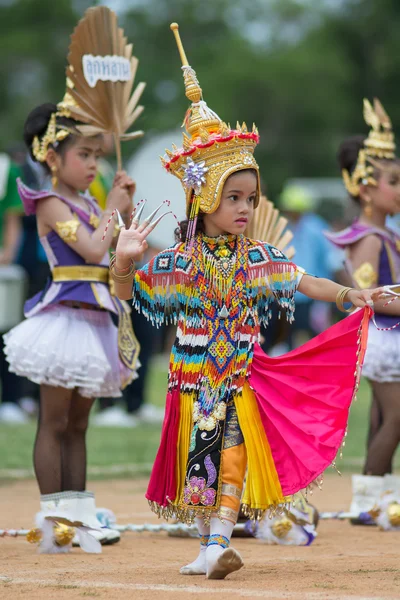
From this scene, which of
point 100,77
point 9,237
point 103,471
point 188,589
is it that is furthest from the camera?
point 9,237

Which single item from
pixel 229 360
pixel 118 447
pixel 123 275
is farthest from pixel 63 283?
pixel 118 447

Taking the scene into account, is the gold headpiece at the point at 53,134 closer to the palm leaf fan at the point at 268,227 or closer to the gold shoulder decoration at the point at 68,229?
the gold shoulder decoration at the point at 68,229

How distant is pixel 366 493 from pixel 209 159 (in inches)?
105

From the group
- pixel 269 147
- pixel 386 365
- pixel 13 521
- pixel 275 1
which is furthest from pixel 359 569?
pixel 275 1

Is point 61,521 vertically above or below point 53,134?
below

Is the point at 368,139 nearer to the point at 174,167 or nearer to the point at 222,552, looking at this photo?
the point at 174,167

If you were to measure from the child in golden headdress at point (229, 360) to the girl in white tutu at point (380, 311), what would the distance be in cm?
148

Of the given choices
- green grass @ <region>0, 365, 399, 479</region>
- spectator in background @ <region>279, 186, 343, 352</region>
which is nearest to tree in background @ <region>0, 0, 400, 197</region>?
spectator in background @ <region>279, 186, 343, 352</region>

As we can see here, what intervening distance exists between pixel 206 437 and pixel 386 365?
6.83 feet

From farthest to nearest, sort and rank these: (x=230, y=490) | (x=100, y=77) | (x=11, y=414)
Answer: (x=11, y=414) → (x=100, y=77) → (x=230, y=490)

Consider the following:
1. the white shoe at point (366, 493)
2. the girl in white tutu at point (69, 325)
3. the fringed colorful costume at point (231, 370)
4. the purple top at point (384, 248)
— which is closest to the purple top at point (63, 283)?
the girl in white tutu at point (69, 325)

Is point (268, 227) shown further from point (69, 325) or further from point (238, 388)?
point (238, 388)

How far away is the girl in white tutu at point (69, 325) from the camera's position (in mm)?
6492

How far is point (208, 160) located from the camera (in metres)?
5.63
